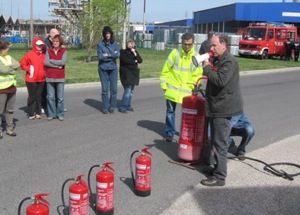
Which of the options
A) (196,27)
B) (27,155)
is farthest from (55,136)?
(196,27)

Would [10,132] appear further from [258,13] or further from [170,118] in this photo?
[258,13]

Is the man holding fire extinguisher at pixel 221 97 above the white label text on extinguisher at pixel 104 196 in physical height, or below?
above

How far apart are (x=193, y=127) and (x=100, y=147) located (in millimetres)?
1969

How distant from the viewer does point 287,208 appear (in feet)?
16.4

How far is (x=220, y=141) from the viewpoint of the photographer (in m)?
5.71

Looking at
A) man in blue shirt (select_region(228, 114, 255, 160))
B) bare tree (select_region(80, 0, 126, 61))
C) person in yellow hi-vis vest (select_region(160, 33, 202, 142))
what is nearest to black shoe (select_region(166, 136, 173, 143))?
person in yellow hi-vis vest (select_region(160, 33, 202, 142))

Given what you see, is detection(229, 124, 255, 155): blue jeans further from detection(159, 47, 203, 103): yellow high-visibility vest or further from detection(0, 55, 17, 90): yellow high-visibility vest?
detection(0, 55, 17, 90): yellow high-visibility vest

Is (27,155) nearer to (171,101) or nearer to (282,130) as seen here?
(171,101)

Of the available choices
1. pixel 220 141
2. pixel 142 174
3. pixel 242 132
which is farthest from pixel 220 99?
pixel 242 132

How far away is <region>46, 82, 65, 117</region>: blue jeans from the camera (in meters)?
9.32

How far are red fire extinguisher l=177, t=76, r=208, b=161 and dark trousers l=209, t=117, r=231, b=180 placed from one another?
463 mm

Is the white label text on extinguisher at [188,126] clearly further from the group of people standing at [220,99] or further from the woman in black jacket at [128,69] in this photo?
the woman in black jacket at [128,69]

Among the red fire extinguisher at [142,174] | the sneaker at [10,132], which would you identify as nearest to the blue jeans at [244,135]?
the red fire extinguisher at [142,174]

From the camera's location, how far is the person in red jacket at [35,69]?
9.34m
